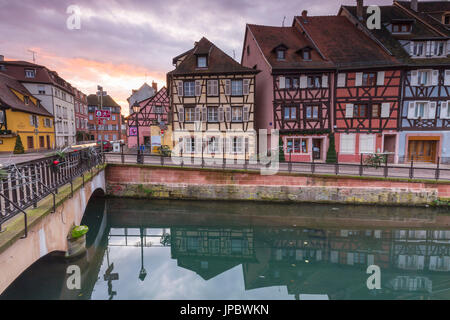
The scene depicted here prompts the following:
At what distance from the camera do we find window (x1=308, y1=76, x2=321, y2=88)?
64.0 ft

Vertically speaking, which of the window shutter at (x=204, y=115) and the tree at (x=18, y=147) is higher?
the window shutter at (x=204, y=115)

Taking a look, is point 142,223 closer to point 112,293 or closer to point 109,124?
point 112,293

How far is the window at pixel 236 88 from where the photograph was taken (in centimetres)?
1969

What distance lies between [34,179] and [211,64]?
16846mm

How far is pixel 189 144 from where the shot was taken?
20234mm

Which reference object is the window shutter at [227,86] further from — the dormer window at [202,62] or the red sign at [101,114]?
the red sign at [101,114]

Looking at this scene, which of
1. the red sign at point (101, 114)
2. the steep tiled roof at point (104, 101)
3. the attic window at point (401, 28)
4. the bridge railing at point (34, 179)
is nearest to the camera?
the bridge railing at point (34, 179)

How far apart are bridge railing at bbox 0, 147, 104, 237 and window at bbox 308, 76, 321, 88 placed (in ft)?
55.5

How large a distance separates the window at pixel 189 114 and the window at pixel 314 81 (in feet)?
32.1

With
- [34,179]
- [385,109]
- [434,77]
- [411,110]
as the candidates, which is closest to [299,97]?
[385,109]

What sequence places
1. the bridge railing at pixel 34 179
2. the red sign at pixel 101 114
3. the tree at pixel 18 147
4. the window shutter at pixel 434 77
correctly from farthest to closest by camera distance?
the tree at pixel 18 147 → the window shutter at pixel 434 77 → the red sign at pixel 101 114 → the bridge railing at pixel 34 179

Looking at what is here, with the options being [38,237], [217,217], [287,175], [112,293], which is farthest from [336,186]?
[38,237]

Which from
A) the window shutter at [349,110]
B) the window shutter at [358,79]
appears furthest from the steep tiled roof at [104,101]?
the window shutter at [358,79]

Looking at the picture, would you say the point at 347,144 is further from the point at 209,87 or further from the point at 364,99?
the point at 209,87
